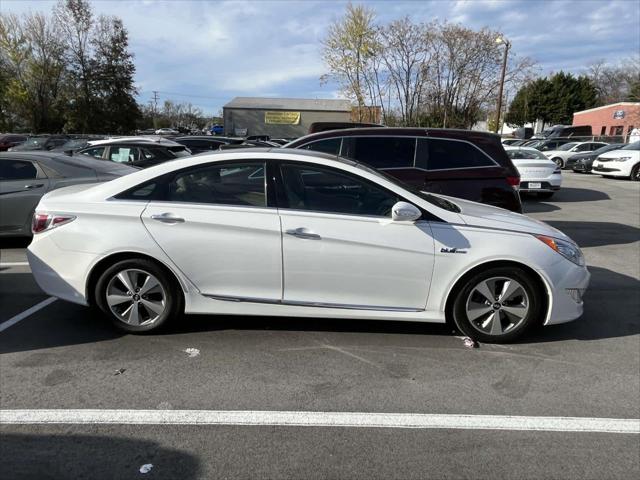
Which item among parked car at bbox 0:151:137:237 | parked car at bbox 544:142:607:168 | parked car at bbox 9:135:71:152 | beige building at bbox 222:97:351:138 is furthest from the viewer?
beige building at bbox 222:97:351:138

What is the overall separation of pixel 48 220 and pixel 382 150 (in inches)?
165

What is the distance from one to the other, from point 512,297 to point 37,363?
149 inches

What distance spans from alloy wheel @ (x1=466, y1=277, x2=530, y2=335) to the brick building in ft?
149

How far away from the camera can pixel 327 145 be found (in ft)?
21.6

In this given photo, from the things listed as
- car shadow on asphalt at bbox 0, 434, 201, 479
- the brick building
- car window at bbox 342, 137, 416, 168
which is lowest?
car shadow on asphalt at bbox 0, 434, 201, 479

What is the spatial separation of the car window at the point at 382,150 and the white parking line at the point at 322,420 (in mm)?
4122

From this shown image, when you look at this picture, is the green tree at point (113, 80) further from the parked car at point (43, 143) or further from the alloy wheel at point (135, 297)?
the alloy wheel at point (135, 297)

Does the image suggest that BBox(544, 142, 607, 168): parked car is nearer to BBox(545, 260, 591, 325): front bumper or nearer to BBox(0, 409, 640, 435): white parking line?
BBox(545, 260, 591, 325): front bumper

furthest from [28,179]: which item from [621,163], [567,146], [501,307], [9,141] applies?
[9,141]

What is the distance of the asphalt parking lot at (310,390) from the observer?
2.54m

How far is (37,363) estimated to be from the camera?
3.57m

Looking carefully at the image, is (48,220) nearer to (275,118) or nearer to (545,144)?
(545,144)

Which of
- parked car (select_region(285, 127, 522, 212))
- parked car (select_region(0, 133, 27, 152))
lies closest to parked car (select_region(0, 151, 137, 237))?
parked car (select_region(285, 127, 522, 212))

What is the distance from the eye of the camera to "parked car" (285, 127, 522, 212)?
6.33 m
